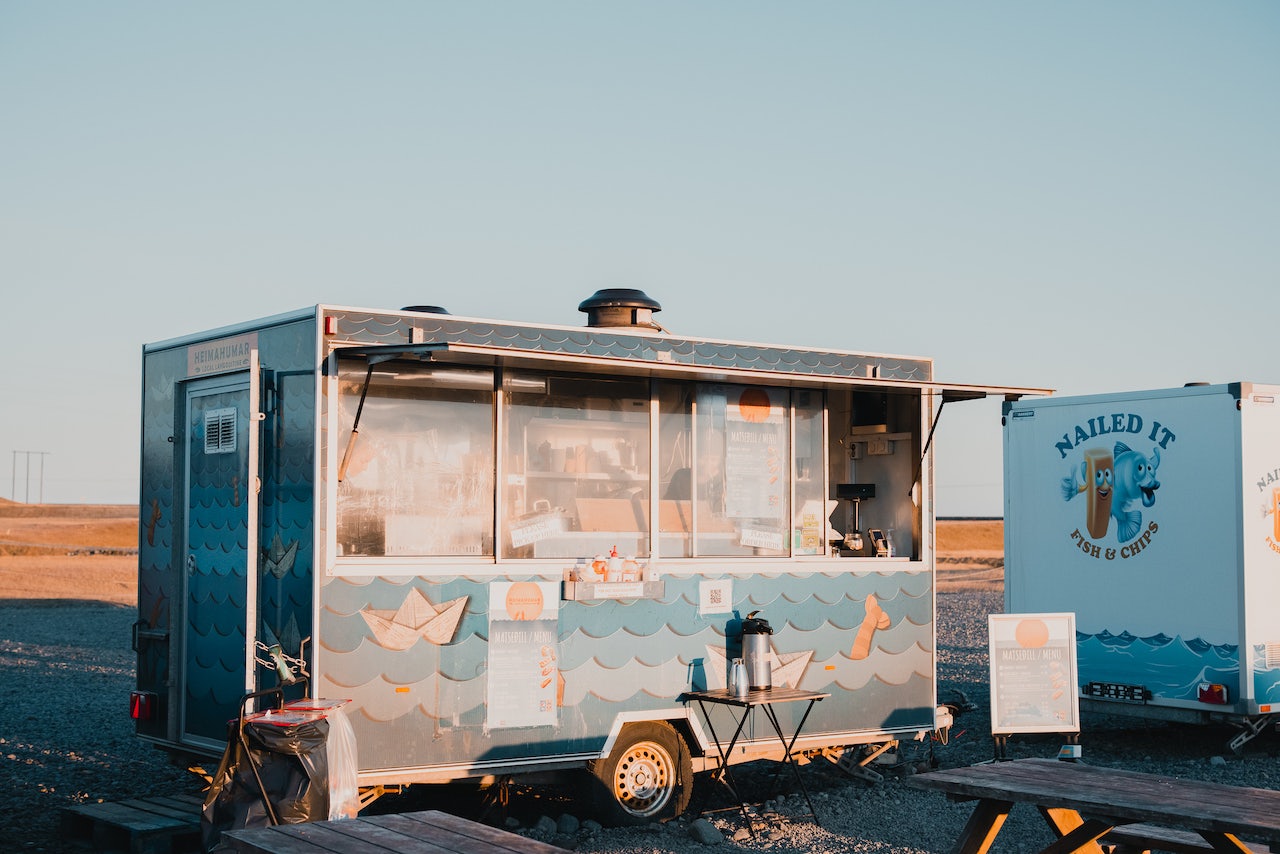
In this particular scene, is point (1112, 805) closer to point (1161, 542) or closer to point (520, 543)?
point (520, 543)

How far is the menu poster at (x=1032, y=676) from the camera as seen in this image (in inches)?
342

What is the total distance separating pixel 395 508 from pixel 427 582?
1.45 ft

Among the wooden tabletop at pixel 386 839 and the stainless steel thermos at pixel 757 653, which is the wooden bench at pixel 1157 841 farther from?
the wooden tabletop at pixel 386 839

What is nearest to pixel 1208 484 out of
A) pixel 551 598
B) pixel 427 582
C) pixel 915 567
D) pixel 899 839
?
pixel 915 567

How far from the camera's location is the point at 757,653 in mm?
7973

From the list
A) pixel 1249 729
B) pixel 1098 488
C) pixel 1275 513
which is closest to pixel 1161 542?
pixel 1098 488

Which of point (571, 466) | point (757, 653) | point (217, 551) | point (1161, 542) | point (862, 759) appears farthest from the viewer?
point (1161, 542)

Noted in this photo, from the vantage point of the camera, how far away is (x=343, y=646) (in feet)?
22.0

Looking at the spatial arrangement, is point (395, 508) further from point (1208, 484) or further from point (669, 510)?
point (1208, 484)

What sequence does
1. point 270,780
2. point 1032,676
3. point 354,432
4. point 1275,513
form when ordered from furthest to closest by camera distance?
1. point 1275,513
2. point 1032,676
3. point 354,432
4. point 270,780

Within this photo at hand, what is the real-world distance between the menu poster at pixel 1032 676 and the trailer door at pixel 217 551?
457 centimetres

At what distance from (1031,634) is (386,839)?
5.53m

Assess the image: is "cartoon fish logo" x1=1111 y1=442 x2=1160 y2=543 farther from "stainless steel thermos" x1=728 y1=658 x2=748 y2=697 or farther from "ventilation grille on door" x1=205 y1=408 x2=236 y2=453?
"ventilation grille on door" x1=205 y1=408 x2=236 y2=453

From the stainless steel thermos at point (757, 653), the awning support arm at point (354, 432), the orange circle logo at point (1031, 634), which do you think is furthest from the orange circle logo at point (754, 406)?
the awning support arm at point (354, 432)
